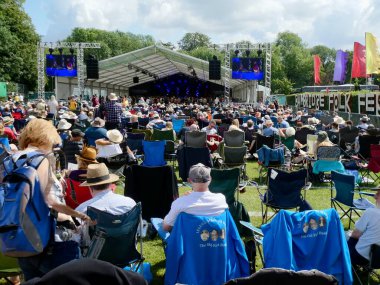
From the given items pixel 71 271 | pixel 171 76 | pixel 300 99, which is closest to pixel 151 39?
pixel 171 76

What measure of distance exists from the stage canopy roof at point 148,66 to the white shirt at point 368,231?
2170 centimetres

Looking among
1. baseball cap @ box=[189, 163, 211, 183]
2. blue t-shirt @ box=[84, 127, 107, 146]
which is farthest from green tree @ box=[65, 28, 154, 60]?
baseball cap @ box=[189, 163, 211, 183]

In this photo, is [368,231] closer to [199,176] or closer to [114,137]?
[199,176]

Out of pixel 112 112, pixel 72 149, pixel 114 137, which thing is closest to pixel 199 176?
pixel 72 149

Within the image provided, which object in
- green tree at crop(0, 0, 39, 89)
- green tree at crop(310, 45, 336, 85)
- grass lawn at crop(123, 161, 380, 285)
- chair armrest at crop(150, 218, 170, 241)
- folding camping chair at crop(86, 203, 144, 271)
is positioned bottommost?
grass lawn at crop(123, 161, 380, 285)

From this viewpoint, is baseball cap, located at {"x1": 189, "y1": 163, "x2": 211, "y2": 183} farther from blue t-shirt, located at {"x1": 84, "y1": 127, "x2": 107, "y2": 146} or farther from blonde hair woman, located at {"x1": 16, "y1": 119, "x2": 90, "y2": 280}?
blue t-shirt, located at {"x1": 84, "y1": 127, "x2": 107, "y2": 146}

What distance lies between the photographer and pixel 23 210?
2.75 metres

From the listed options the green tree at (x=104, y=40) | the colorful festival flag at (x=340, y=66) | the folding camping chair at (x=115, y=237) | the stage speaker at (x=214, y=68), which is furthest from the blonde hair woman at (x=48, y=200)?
the green tree at (x=104, y=40)

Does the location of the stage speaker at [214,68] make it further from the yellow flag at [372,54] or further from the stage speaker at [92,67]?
the yellow flag at [372,54]

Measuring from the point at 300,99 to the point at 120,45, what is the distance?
190 feet

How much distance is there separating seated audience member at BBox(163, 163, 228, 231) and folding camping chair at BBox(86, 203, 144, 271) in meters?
0.32

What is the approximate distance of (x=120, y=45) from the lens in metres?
88.3

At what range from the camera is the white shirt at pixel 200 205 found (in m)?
3.71

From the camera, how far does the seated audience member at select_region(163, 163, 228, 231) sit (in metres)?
3.71
